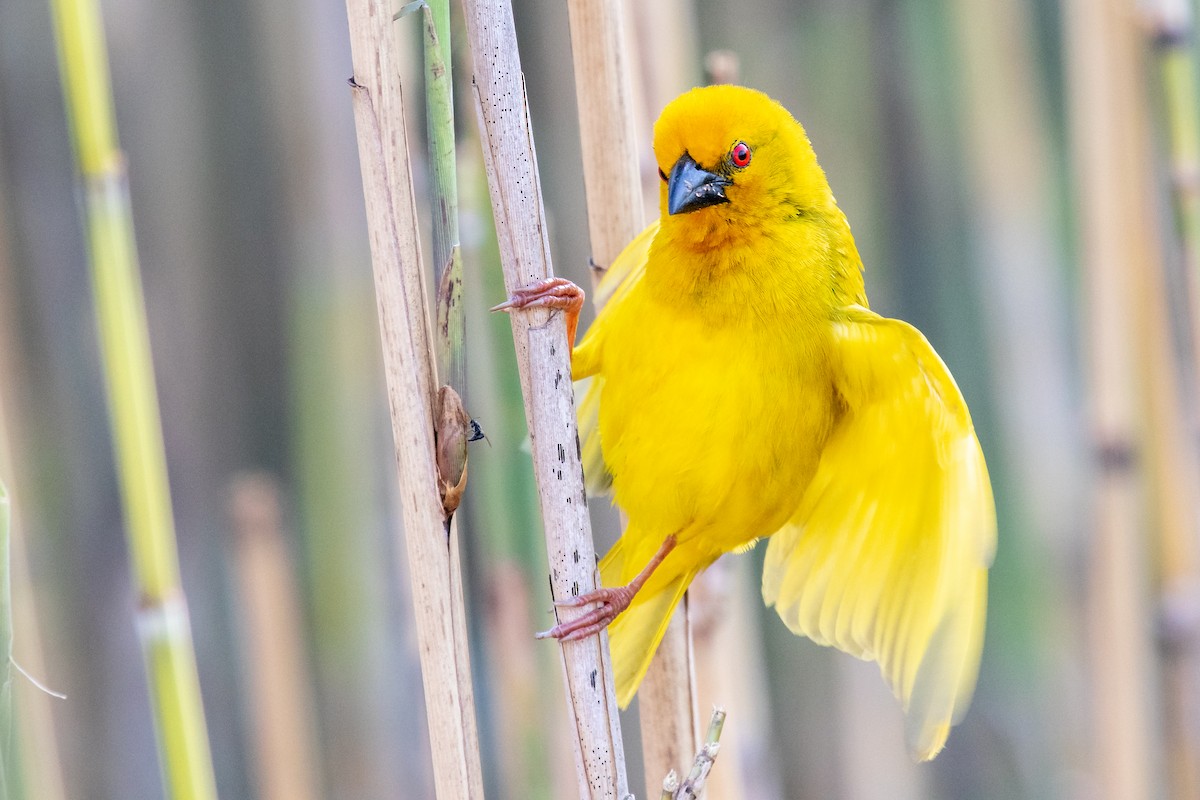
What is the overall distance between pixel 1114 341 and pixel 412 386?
3.10 feet

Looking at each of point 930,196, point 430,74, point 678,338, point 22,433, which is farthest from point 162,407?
point 930,196

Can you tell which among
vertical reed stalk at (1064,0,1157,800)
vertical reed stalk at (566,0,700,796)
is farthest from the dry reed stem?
vertical reed stalk at (1064,0,1157,800)

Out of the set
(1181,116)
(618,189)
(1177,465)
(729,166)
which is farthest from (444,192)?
(1177,465)

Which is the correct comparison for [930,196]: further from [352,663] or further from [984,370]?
[352,663]

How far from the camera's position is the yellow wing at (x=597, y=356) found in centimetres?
109

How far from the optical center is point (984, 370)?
1581mm

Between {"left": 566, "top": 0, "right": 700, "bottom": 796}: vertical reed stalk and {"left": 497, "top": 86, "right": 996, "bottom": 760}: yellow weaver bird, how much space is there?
4 cm

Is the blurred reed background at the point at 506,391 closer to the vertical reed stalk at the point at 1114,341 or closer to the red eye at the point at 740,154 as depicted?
the vertical reed stalk at the point at 1114,341

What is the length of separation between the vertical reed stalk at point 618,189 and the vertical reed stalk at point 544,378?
0.56 feet

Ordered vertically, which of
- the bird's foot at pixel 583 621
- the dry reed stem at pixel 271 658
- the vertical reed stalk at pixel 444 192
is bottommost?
the dry reed stem at pixel 271 658

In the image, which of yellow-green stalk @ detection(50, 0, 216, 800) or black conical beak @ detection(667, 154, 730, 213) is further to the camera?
black conical beak @ detection(667, 154, 730, 213)

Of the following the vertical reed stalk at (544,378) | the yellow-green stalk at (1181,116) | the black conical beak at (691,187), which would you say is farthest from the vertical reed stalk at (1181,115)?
the vertical reed stalk at (544,378)

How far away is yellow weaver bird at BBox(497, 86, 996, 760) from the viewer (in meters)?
1.00

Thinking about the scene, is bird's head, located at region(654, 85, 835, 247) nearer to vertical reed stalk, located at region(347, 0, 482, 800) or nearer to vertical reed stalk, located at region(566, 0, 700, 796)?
vertical reed stalk, located at region(566, 0, 700, 796)
